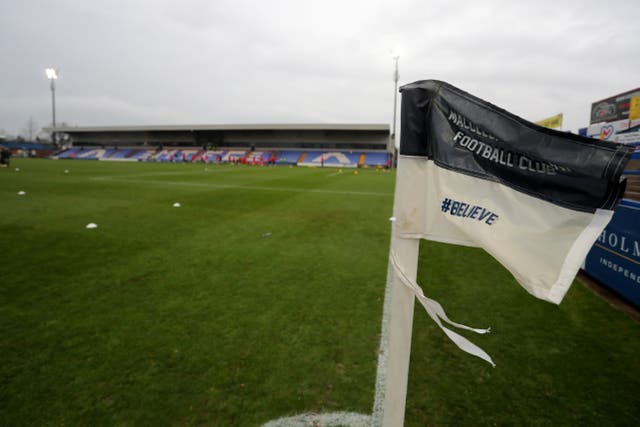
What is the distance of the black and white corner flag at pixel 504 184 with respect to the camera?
1.12 metres

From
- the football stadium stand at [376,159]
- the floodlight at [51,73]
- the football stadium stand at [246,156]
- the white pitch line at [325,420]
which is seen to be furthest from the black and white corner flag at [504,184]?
the floodlight at [51,73]

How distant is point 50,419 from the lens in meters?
2.21

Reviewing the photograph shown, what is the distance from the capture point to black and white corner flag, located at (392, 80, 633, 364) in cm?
112

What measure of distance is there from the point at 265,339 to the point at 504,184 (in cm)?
276

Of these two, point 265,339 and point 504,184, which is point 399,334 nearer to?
point 504,184

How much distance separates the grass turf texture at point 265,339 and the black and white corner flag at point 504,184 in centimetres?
168

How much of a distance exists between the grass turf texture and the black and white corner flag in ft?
5.52

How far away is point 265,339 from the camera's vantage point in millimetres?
3240

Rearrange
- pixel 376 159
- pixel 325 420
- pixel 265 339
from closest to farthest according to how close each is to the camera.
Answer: pixel 325 420
pixel 265 339
pixel 376 159

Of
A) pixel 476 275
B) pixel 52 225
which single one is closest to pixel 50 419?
pixel 476 275

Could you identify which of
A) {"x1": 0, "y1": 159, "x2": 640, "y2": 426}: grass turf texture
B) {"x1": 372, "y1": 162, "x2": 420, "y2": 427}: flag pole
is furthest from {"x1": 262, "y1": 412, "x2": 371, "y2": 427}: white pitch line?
{"x1": 372, "y1": 162, "x2": 420, "y2": 427}: flag pole

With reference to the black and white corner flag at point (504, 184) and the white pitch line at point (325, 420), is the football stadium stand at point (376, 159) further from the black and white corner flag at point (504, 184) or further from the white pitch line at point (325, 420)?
the black and white corner flag at point (504, 184)

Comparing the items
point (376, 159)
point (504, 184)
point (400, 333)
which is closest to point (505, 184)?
point (504, 184)

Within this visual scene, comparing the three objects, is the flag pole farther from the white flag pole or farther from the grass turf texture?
the grass turf texture
